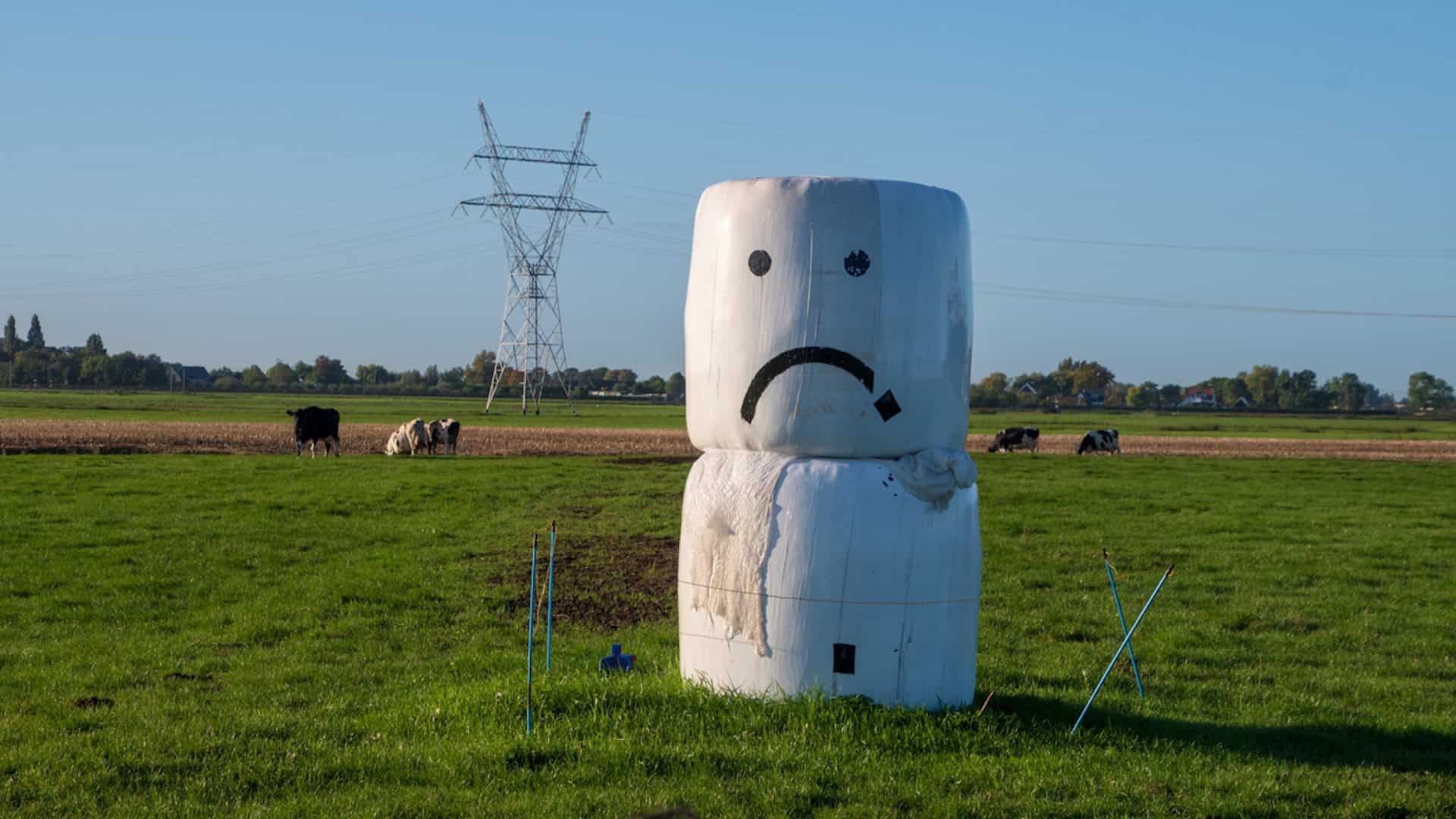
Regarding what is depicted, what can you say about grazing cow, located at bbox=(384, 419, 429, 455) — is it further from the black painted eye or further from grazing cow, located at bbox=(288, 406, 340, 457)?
the black painted eye

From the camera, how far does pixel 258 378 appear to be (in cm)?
16825

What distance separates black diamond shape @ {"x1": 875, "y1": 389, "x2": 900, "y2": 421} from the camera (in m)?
7.76

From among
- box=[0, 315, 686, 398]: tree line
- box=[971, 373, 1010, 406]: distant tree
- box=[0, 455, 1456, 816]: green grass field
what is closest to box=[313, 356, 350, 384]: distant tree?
box=[0, 315, 686, 398]: tree line

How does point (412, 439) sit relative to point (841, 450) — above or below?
below

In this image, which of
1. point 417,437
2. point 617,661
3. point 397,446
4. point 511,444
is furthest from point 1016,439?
point 617,661

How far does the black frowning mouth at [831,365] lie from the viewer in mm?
7719

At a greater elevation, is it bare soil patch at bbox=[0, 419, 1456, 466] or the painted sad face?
the painted sad face

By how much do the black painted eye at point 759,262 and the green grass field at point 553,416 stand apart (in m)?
62.6

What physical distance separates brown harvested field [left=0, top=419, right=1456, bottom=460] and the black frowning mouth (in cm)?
3324

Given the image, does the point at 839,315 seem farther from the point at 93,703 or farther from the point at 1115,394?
the point at 1115,394

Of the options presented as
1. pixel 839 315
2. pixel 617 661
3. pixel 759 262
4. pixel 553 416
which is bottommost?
pixel 617 661

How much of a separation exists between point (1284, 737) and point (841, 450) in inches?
151

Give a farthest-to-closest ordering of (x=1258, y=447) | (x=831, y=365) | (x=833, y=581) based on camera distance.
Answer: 1. (x=1258, y=447)
2. (x=831, y=365)
3. (x=833, y=581)

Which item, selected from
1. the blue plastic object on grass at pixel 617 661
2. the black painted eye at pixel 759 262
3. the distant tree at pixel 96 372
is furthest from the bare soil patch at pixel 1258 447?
the distant tree at pixel 96 372
